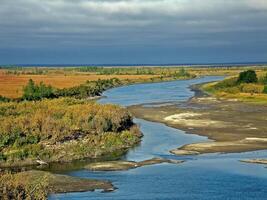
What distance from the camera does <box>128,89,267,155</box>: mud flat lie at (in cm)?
4575

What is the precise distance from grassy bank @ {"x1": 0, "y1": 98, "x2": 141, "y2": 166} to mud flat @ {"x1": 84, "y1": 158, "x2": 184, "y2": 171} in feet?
12.3

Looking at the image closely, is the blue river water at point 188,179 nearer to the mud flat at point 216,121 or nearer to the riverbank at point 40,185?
the riverbank at point 40,185

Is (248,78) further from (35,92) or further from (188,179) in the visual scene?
(188,179)

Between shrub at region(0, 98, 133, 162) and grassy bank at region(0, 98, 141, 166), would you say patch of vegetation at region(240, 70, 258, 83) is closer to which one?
shrub at region(0, 98, 133, 162)

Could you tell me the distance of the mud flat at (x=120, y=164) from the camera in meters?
37.6

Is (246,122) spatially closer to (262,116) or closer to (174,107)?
(262,116)

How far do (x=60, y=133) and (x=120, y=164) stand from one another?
26.6 ft

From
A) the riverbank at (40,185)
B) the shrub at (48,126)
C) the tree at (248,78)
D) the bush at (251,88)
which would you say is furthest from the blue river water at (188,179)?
the tree at (248,78)

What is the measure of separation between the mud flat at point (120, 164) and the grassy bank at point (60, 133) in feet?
12.3

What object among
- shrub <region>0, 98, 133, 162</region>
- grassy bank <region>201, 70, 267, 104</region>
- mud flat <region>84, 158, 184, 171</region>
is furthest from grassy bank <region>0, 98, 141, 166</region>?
grassy bank <region>201, 70, 267, 104</region>

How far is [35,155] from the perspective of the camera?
41.3 metres

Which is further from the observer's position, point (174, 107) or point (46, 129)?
point (174, 107)

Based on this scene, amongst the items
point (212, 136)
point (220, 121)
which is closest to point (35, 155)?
point (212, 136)

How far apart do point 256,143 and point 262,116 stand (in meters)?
21.5
